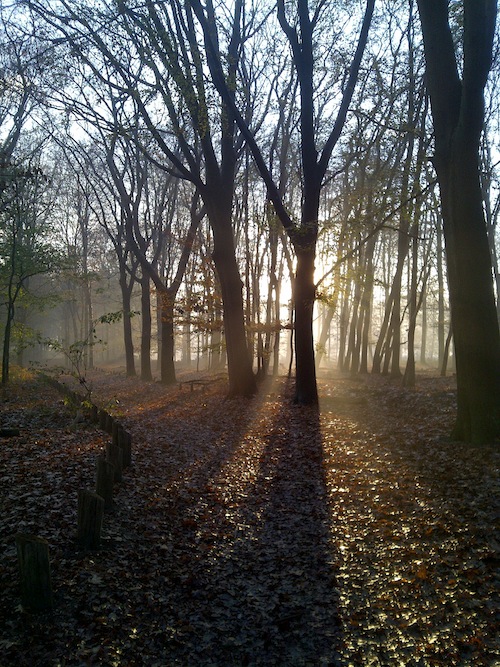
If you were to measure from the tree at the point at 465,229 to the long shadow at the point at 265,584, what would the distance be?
10.1 feet

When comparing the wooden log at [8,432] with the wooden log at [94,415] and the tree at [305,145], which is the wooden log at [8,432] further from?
the tree at [305,145]

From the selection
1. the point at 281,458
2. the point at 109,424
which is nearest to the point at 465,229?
the point at 281,458

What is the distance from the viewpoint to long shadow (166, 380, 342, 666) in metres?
3.82

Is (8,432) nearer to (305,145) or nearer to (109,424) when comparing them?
(109,424)

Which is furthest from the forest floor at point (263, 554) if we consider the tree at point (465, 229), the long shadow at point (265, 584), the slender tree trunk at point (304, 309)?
the slender tree trunk at point (304, 309)

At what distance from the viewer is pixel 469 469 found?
7.27 meters

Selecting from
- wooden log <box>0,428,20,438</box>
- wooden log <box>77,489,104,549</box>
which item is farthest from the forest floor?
wooden log <box>0,428,20,438</box>

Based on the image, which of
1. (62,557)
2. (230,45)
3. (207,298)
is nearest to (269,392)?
(207,298)

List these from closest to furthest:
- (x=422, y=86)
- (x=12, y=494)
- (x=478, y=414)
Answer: (x=12, y=494), (x=478, y=414), (x=422, y=86)

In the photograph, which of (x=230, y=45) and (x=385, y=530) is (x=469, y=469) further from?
(x=230, y=45)

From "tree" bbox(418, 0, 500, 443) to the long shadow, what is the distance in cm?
309

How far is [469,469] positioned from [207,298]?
14.8m

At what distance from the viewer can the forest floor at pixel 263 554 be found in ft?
12.3

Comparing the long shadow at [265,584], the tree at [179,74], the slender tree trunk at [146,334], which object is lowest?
the long shadow at [265,584]
